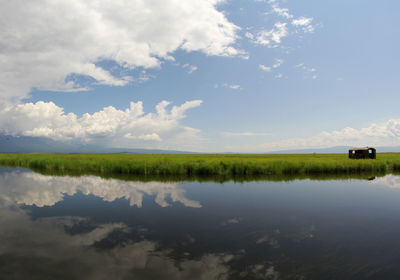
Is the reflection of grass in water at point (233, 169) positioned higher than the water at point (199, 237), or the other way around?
the reflection of grass in water at point (233, 169)

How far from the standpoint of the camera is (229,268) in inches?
261

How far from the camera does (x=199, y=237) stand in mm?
8914

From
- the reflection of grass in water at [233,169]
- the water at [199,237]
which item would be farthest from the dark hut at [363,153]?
the water at [199,237]

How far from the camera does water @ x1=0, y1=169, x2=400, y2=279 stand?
6570 mm

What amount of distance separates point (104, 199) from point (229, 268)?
39.2 feet

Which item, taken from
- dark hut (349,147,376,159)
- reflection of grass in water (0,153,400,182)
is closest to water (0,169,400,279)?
reflection of grass in water (0,153,400,182)

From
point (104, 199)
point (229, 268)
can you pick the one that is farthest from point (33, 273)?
point (104, 199)

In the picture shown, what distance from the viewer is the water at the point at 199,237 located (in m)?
6.57

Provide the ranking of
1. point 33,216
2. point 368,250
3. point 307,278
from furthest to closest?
point 33,216 < point 368,250 < point 307,278

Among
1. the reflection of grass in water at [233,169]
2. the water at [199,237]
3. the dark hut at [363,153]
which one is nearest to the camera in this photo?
the water at [199,237]

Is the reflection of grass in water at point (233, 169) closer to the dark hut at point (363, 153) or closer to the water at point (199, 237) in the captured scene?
the water at point (199, 237)

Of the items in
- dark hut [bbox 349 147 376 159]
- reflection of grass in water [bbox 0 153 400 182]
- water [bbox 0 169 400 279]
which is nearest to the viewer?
water [bbox 0 169 400 279]

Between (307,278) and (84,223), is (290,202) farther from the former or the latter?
(84,223)

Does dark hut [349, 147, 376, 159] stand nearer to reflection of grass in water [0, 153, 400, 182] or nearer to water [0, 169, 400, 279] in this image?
reflection of grass in water [0, 153, 400, 182]
